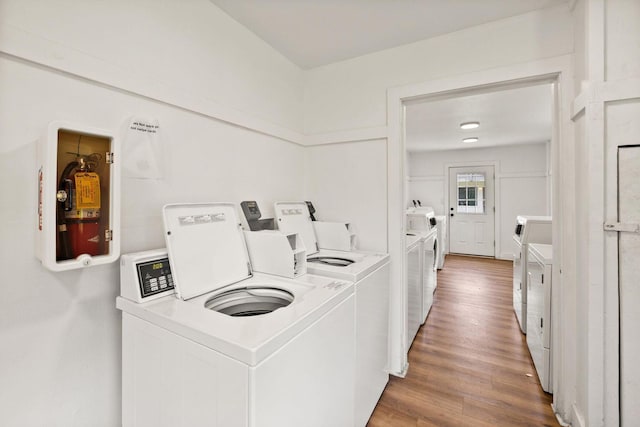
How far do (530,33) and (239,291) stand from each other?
228cm

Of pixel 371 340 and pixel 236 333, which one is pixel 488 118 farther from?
pixel 236 333

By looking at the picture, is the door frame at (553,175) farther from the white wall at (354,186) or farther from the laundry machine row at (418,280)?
the laundry machine row at (418,280)

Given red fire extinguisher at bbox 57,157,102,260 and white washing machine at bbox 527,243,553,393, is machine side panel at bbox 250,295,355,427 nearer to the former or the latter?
red fire extinguisher at bbox 57,157,102,260

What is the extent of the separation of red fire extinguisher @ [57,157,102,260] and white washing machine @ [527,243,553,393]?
2.55 meters

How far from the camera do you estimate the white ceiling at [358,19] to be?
1.61 m

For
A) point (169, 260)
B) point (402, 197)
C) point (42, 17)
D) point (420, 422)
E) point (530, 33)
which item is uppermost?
point (530, 33)

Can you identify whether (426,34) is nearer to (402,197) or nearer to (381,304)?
(402,197)

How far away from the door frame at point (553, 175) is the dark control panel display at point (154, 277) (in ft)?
4.92

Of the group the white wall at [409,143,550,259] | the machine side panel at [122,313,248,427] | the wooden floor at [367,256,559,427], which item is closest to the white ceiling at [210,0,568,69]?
the machine side panel at [122,313,248,427]

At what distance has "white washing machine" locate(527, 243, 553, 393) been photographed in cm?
187

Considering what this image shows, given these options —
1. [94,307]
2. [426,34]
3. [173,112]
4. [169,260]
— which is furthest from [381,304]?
[426,34]

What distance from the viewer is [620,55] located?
130 centimetres

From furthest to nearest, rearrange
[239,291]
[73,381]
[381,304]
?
[381,304], [239,291], [73,381]

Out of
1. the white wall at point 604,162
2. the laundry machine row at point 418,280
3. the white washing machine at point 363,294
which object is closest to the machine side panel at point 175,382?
the white washing machine at point 363,294
